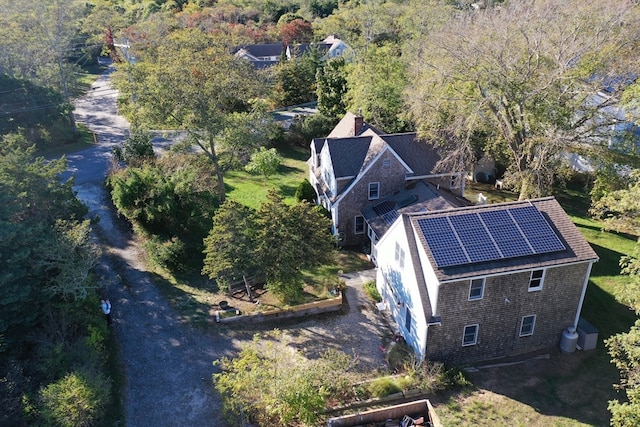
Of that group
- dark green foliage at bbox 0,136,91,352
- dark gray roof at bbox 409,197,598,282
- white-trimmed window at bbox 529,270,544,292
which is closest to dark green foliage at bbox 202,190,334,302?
dark gray roof at bbox 409,197,598,282

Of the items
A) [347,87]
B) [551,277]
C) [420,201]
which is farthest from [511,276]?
[347,87]

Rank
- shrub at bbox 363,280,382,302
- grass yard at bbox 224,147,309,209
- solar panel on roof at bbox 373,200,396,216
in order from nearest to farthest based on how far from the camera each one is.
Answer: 1. shrub at bbox 363,280,382,302
2. solar panel on roof at bbox 373,200,396,216
3. grass yard at bbox 224,147,309,209

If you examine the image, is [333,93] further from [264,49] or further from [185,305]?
[185,305]

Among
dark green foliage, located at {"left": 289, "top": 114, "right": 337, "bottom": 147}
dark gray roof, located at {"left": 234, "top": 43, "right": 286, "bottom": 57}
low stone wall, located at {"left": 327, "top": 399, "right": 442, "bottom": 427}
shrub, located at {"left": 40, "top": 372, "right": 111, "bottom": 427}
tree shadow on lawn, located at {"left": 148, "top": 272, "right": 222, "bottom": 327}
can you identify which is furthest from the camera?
dark gray roof, located at {"left": 234, "top": 43, "right": 286, "bottom": 57}

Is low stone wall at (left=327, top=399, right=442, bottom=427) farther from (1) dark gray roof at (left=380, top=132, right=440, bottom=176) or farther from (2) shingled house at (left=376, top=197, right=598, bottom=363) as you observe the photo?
(1) dark gray roof at (left=380, top=132, right=440, bottom=176)

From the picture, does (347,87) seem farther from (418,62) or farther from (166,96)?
(166,96)

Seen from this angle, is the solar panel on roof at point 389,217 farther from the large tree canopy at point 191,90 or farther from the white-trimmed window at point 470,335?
the large tree canopy at point 191,90
